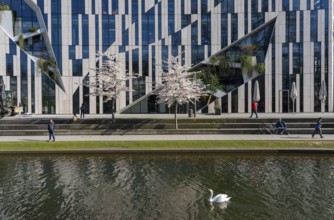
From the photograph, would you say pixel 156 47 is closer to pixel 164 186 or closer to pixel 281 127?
pixel 281 127

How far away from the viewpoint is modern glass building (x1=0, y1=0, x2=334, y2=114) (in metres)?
48.6

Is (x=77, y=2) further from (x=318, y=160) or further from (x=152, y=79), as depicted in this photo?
(x=318, y=160)

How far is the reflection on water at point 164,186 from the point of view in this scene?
1285 cm

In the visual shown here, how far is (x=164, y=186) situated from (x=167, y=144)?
9.30 m

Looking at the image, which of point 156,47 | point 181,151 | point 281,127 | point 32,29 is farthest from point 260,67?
point 32,29

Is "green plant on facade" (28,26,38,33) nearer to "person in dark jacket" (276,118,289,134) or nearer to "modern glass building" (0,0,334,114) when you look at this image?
"modern glass building" (0,0,334,114)

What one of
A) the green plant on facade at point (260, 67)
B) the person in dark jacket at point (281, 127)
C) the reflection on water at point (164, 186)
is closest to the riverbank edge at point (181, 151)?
the reflection on water at point (164, 186)

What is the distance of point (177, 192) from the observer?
49.7 ft

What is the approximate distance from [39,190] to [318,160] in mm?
15190

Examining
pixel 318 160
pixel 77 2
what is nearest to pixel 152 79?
pixel 77 2

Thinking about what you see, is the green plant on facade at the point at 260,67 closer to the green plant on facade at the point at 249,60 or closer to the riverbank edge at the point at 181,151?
the green plant on facade at the point at 249,60

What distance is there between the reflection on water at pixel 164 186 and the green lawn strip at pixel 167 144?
1.77 m

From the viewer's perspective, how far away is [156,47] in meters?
49.8

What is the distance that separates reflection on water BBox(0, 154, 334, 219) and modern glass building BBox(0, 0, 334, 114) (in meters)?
27.0
